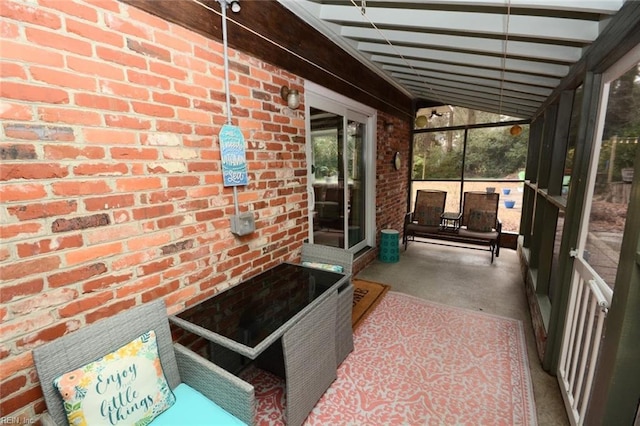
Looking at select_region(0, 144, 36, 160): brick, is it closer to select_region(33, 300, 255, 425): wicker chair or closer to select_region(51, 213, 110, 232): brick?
select_region(51, 213, 110, 232): brick

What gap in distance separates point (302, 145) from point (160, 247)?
1476mm

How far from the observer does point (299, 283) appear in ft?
6.23

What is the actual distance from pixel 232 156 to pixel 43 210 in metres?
0.95

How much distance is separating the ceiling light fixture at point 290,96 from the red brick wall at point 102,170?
1.11 ft

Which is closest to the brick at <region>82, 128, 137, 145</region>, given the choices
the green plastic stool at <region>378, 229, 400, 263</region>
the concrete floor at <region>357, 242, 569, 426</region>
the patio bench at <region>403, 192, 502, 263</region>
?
the concrete floor at <region>357, 242, 569, 426</region>

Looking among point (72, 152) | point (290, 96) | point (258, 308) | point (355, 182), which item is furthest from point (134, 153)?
point (355, 182)

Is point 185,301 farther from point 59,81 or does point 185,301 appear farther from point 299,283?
point 59,81

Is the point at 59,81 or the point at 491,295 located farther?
the point at 491,295

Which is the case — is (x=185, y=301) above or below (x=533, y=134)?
below

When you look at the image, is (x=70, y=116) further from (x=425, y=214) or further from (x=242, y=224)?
(x=425, y=214)

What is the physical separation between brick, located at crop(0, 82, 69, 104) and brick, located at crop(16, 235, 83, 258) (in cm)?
54

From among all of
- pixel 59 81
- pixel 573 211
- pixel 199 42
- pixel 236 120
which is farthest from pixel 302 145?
pixel 573 211

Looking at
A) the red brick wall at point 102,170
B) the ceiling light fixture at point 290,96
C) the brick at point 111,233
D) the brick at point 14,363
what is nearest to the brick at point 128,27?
the red brick wall at point 102,170

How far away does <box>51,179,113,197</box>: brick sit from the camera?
110 cm
